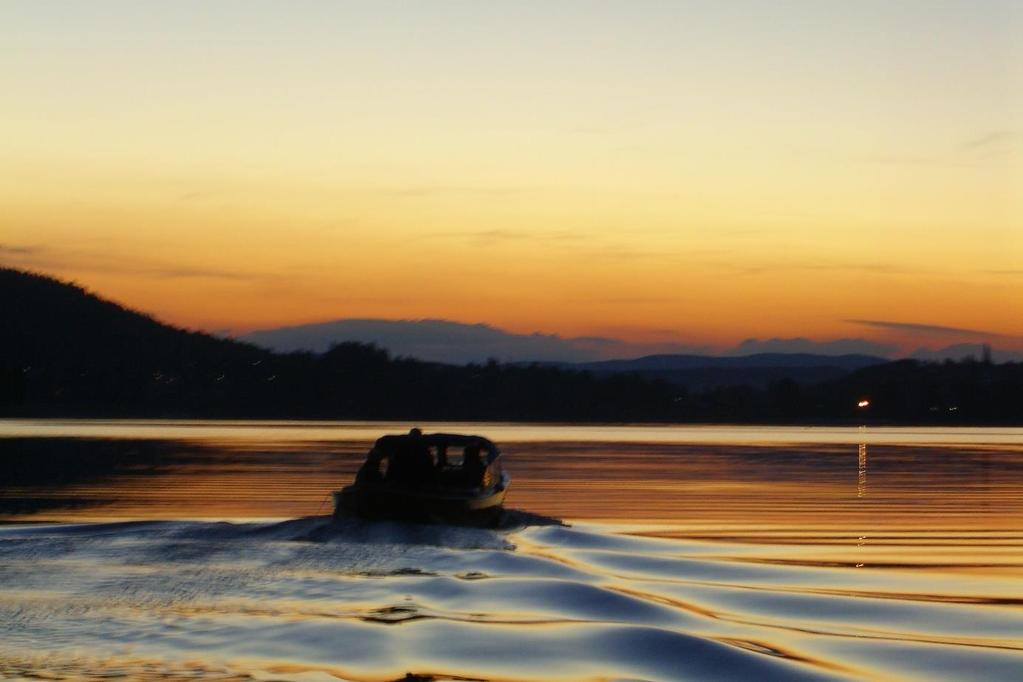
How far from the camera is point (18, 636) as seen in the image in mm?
18703

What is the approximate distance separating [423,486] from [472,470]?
9.26ft

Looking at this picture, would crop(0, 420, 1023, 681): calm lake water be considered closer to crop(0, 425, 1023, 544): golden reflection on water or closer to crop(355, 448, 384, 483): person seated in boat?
crop(0, 425, 1023, 544): golden reflection on water

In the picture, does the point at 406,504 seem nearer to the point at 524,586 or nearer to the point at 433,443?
the point at 433,443

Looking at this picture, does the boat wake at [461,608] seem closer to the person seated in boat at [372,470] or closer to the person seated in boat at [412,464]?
the person seated in boat at [412,464]

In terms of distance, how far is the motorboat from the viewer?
33719mm

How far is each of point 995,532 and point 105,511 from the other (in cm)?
2513

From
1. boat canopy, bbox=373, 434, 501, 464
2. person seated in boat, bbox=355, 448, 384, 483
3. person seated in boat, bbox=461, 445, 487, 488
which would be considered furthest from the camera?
person seated in boat, bbox=461, 445, 487, 488

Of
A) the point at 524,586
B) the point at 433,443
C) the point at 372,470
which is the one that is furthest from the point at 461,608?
the point at 433,443

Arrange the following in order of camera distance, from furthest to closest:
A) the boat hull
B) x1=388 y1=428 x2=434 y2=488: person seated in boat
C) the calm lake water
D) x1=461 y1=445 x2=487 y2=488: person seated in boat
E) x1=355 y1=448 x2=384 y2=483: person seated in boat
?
x1=461 y1=445 x2=487 y2=488: person seated in boat < x1=388 y1=428 x2=434 y2=488: person seated in boat < x1=355 y1=448 x2=384 y2=483: person seated in boat < the boat hull < the calm lake water

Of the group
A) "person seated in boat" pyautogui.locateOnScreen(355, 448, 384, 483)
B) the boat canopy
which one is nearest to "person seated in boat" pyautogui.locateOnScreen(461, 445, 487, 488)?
the boat canopy

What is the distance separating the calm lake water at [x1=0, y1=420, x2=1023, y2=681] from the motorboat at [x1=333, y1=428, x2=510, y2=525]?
2.63 ft

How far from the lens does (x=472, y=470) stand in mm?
37656

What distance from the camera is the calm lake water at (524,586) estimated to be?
58.6 feet

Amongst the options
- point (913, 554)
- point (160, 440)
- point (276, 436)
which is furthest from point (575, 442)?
point (913, 554)
